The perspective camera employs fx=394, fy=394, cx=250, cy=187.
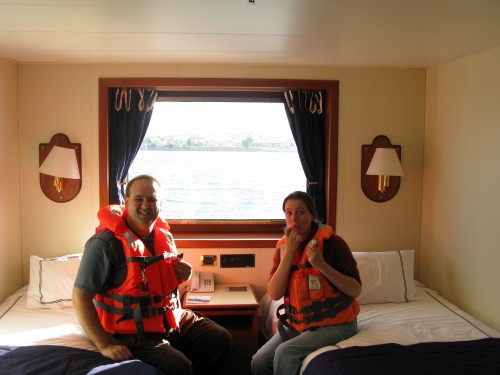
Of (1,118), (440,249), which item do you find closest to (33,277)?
(1,118)

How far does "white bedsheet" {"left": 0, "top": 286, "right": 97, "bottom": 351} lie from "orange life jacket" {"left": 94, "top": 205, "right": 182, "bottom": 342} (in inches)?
9.6

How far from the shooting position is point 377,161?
10.1 ft

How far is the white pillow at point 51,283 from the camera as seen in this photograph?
270 cm

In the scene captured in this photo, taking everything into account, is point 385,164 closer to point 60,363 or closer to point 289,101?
point 289,101

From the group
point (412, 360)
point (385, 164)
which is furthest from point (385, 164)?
point (412, 360)

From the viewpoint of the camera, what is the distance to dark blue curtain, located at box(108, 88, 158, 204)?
322 centimetres

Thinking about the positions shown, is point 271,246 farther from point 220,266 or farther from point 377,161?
point 377,161

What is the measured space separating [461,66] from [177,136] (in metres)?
2.29

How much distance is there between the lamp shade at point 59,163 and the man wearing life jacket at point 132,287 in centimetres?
85

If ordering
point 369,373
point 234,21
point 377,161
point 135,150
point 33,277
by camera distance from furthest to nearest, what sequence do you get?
point 135,150 < point 377,161 < point 33,277 < point 234,21 < point 369,373

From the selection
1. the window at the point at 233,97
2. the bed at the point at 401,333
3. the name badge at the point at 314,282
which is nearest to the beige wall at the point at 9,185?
the window at the point at 233,97

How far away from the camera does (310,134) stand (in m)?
3.35

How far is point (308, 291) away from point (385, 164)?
1338 mm

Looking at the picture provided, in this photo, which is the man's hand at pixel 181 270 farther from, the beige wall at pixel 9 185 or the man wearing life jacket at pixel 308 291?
the beige wall at pixel 9 185
